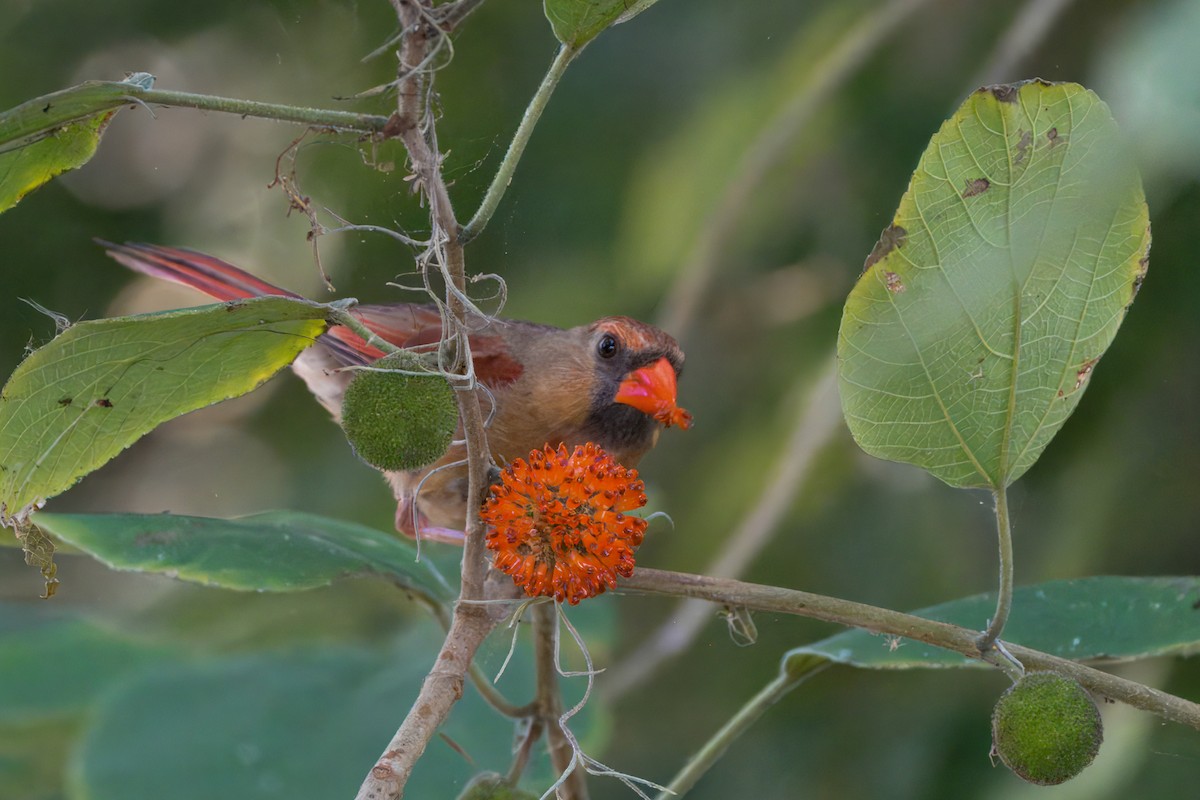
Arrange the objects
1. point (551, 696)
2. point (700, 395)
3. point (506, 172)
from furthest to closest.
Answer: point (700, 395), point (551, 696), point (506, 172)

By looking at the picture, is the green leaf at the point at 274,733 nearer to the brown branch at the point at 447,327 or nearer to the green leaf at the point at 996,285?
the brown branch at the point at 447,327

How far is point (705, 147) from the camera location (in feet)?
7.36

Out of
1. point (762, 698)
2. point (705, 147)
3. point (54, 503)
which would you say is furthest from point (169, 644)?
point (705, 147)

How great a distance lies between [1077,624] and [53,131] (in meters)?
1.12

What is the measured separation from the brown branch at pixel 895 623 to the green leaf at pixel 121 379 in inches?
14.2

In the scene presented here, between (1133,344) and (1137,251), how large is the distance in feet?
3.83

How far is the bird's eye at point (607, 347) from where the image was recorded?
1725 millimetres

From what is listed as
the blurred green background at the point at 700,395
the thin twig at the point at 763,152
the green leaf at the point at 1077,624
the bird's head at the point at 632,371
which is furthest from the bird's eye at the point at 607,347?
the green leaf at the point at 1077,624

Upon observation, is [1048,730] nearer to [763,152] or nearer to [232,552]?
[232,552]

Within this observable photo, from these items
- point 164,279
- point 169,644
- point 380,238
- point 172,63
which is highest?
point 172,63

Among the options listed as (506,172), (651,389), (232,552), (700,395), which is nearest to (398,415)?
(506,172)

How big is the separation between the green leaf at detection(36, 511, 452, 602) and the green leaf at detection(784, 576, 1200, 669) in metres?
0.49

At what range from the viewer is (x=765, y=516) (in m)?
2.03

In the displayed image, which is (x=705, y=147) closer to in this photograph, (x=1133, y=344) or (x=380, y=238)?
(x=1133, y=344)
